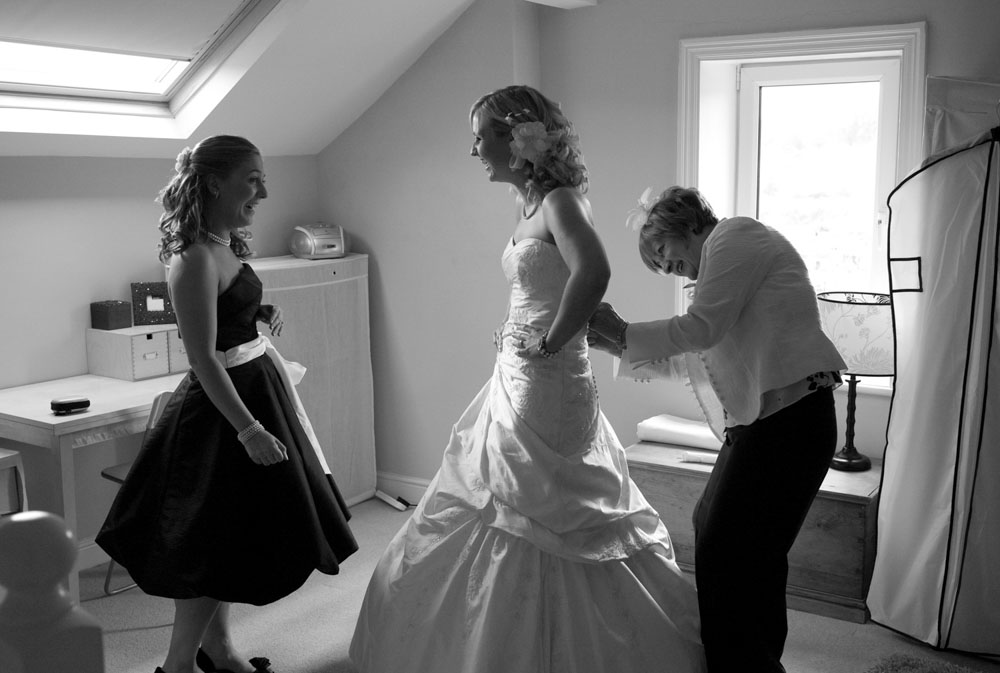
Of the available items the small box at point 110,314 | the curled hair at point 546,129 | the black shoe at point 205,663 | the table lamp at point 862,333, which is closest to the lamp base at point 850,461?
the table lamp at point 862,333

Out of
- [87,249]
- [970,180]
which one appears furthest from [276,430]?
[970,180]

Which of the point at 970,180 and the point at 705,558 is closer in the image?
the point at 705,558

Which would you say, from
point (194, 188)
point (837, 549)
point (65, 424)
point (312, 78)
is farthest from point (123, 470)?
point (837, 549)

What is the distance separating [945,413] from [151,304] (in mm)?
2931

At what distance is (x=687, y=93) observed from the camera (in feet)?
12.9

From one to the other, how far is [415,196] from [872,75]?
6.58ft

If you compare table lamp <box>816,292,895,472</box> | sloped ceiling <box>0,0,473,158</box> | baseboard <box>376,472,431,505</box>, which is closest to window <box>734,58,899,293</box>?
table lamp <box>816,292,895,472</box>

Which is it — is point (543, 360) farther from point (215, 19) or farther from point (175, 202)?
point (215, 19)

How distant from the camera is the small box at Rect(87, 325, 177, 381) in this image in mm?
3725

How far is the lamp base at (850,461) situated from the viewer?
11.8 ft

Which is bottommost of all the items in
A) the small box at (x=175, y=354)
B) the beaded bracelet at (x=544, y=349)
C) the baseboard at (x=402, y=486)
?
the baseboard at (x=402, y=486)

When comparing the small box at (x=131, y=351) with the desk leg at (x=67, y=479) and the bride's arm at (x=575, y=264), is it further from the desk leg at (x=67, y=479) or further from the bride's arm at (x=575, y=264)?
the bride's arm at (x=575, y=264)

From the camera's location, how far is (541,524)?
8.57 feet

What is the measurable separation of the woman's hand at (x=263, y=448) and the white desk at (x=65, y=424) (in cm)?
86
